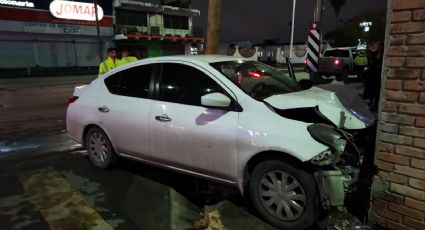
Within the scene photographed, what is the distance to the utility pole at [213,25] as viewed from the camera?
8617 millimetres

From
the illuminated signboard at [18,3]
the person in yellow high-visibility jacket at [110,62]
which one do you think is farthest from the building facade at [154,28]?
the person in yellow high-visibility jacket at [110,62]

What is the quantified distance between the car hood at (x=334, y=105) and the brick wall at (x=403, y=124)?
52cm

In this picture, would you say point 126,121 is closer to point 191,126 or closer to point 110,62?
point 191,126

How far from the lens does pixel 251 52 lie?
42062mm

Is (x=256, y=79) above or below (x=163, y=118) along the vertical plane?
above

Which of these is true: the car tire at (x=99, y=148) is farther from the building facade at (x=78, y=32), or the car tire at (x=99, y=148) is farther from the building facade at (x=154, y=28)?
the building facade at (x=154, y=28)

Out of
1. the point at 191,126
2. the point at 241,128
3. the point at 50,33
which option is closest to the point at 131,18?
the point at 50,33

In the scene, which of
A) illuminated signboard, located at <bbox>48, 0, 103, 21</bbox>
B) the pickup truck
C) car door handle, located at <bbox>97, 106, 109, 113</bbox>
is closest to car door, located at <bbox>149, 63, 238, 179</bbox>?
car door handle, located at <bbox>97, 106, 109, 113</bbox>

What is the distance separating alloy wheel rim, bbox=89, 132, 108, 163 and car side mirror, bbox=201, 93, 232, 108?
211cm

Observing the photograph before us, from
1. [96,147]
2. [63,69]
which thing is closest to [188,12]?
[63,69]

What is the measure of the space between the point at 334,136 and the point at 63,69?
108 feet

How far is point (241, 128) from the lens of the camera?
386 centimetres

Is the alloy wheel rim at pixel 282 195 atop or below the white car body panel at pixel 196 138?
below

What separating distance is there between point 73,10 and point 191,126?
33.4 meters
